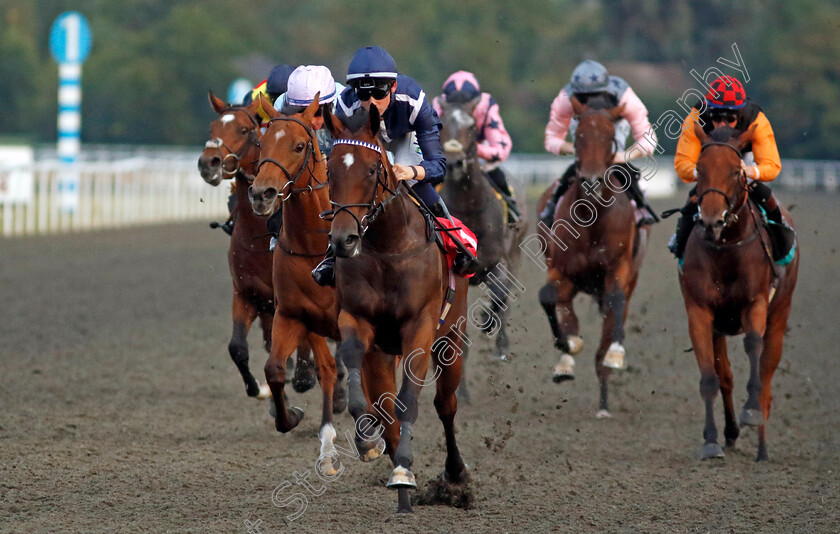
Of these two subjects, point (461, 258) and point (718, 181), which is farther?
point (718, 181)

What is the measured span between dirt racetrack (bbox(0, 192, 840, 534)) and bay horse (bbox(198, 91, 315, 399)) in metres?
0.57

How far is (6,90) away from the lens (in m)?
47.0

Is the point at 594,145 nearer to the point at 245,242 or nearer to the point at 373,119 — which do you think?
the point at 245,242

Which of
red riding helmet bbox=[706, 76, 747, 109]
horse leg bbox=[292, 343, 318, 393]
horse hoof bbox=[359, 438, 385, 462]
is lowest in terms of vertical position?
horse hoof bbox=[359, 438, 385, 462]

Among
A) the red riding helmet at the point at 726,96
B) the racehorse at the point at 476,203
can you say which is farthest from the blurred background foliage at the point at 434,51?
the red riding helmet at the point at 726,96

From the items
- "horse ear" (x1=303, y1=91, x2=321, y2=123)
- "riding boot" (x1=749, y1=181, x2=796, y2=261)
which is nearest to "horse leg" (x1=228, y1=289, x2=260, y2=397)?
"horse ear" (x1=303, y1=91, x2=321, y2=123)

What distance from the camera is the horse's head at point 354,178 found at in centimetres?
482

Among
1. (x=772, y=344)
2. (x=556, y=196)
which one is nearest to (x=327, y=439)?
(x=772, y=344)

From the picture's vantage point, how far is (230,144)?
667 centimetres

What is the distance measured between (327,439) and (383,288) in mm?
1382

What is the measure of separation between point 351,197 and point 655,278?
12350 millimetres

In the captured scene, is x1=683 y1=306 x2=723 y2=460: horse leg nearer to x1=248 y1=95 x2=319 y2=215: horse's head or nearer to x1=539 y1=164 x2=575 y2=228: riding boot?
x1=539 y1=164 x2=575 y2=228: riding boot

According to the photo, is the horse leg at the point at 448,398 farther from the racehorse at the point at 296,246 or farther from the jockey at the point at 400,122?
the racehorse at the point at 296,246

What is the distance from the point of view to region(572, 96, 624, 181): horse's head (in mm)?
8039
